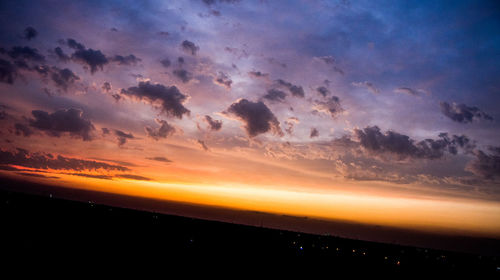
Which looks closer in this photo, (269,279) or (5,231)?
(269,279)

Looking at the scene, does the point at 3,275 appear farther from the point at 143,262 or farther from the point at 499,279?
the point at 499,279

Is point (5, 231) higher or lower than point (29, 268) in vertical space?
lower

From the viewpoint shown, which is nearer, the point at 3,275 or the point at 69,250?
the point at 3,275

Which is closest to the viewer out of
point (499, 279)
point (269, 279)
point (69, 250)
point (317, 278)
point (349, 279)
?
point (269, 279)

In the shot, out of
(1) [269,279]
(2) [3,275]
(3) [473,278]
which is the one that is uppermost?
(2) [3,275]

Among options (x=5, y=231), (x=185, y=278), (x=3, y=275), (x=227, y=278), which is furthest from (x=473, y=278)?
(x=5, y=231)

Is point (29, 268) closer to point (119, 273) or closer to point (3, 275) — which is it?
point (3, 275)

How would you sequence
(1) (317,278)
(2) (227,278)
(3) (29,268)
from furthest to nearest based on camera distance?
(1) (317,278)
(2) (227,278)
(3) (29,268)

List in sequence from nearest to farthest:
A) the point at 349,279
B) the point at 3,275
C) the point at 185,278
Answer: the point at 3,275
the point at 185,278
the point at 349,279

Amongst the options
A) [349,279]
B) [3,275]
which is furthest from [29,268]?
[349,279]
